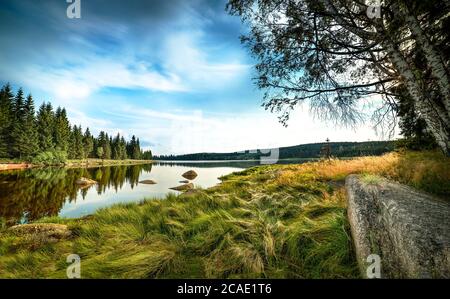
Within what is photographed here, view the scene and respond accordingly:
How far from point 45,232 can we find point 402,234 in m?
7.63

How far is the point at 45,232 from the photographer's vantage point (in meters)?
6.06

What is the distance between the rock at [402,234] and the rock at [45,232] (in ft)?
21.8

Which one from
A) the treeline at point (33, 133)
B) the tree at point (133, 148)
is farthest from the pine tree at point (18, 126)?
the tree at point (133, 148)

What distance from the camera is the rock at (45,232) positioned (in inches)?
230

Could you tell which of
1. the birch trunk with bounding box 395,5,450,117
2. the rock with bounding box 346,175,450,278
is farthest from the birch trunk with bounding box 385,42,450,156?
the rock with bounding box 346,175,450,278

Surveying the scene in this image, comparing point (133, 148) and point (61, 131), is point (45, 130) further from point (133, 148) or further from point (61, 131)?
point (133, 148)

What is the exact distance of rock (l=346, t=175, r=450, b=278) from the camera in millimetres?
2178

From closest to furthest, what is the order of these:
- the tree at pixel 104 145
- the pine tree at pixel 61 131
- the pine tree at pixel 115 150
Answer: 1. the pine tree at pixel 61 131
2. the tree at pixel 104 145
3. the pine tree at pixel 115 150

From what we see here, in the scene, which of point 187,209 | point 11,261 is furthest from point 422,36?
point 11,261

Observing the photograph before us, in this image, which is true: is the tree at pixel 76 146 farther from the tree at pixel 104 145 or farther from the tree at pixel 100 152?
the tree at pixel 104 145

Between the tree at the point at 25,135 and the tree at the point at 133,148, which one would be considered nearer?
the tree at the point at 25,135

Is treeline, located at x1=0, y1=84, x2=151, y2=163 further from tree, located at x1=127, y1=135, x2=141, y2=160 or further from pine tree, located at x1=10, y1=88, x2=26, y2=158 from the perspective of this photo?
tree, located at x1=127, y1=135, x2=141, y2=160

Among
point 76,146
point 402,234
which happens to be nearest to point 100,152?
point 76,146
